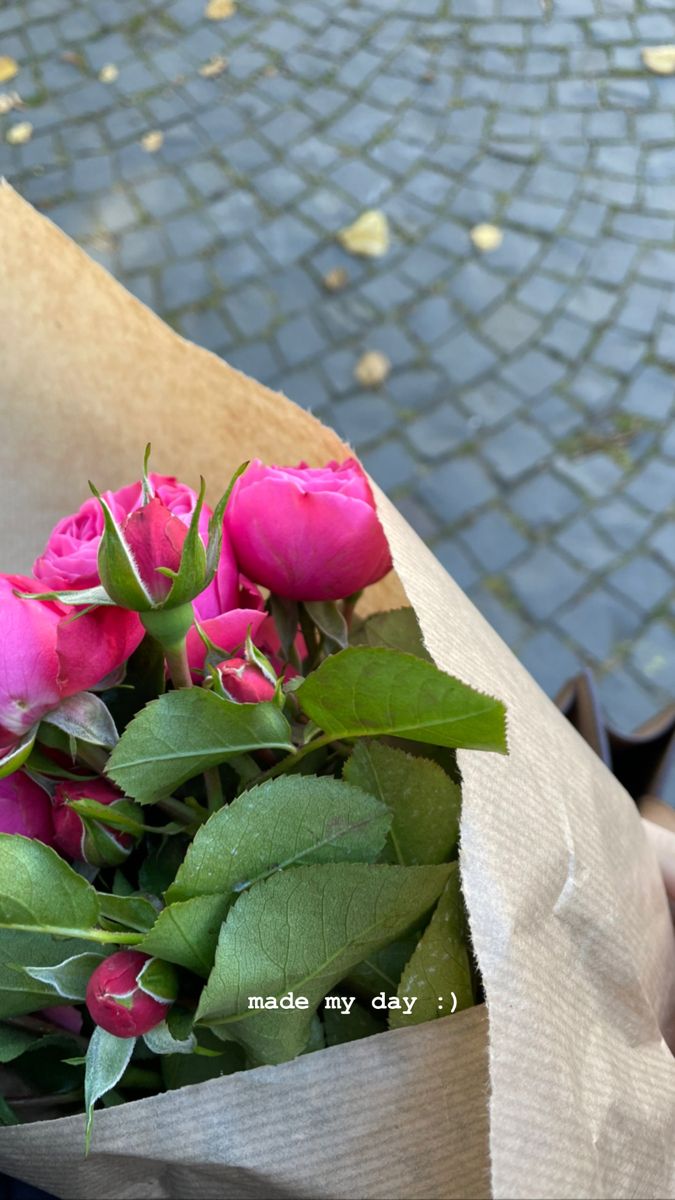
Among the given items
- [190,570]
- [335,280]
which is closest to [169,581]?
[190,570]

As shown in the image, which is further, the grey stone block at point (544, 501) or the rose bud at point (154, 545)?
the grey stone block at point (544, 501)

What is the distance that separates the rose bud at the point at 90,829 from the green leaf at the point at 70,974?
3cm

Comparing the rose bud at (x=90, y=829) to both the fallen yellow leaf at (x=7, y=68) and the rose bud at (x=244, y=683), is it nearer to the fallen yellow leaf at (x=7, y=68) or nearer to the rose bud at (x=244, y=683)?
the rose bud at (x=244, y=683)

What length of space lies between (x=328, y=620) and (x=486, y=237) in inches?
54.9

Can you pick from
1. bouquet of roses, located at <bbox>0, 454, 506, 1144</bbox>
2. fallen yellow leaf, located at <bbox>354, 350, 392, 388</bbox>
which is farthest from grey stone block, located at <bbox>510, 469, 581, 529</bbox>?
bouquet of roses, located at <bbox>0, 454, 506, 1144</bbox>

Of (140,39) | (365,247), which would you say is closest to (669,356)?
(365,247)

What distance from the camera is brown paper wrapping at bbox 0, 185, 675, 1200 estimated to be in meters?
0.33

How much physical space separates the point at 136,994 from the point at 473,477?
4.02ft

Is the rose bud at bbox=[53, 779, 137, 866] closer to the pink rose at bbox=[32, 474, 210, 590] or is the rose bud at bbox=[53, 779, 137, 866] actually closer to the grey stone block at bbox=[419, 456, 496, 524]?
the pink rose at bbox=[32, 474, 210, 590]

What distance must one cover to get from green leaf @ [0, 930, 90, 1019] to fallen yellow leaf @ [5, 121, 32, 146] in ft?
6.03

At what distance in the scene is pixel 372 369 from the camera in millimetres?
1565

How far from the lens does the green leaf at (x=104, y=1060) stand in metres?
0.32

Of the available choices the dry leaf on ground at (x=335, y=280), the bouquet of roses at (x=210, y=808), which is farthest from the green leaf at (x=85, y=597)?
the dry leaf on ground at (x=335, y=280)

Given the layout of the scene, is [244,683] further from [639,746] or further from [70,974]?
[639,746]
